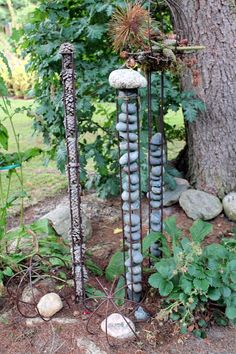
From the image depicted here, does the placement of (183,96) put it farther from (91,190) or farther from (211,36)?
(91,190)

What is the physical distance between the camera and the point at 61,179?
398 centimetres

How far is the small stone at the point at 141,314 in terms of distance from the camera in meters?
1.94

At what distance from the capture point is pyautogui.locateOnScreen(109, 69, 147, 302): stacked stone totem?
5.72 ft

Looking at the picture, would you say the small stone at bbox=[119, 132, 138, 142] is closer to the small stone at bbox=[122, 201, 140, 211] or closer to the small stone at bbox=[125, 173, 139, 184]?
the small stone at bbox=[125, 173, 139, 184]

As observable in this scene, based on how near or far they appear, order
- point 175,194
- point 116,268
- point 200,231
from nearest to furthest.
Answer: point 200,231
point 116,268
point 175,194

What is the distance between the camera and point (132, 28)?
1.76 meters

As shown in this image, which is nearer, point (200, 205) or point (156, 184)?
point (156, 184)

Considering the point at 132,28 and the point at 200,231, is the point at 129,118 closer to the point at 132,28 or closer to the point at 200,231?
the point at 132,28

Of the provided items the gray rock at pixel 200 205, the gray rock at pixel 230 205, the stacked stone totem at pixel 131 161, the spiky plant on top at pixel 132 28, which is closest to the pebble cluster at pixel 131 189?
the stacked stone totem at pixel 131 161

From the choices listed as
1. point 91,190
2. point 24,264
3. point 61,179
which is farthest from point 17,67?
point 24,264

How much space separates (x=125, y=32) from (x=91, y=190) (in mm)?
1910

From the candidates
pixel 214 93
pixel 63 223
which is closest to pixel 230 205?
pixel 214 93

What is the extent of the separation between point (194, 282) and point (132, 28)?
109 cm

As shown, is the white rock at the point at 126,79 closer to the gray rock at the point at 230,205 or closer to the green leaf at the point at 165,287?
the green leaf at the point at 165,287
